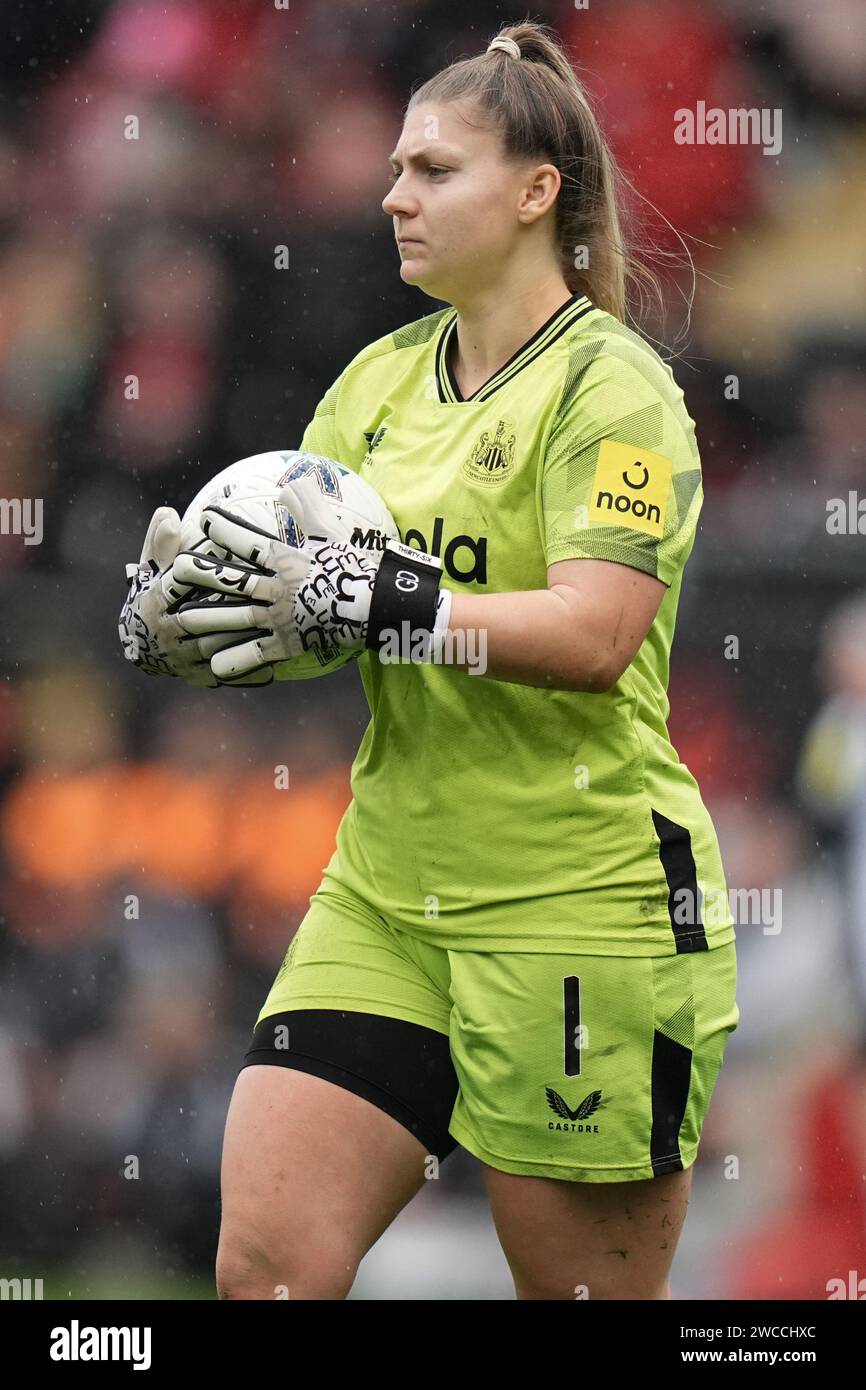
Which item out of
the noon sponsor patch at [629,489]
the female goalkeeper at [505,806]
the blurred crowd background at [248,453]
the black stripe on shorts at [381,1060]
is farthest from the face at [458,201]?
the blurred crowd background at [248,453]

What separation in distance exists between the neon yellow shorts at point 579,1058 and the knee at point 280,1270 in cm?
21

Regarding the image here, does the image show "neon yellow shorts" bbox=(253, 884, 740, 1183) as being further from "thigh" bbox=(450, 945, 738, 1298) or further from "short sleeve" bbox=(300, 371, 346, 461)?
"short sleeve" bbox=(300, 371, 346, 461)

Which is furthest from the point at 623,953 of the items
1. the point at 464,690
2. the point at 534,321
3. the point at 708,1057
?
the point at 534,321

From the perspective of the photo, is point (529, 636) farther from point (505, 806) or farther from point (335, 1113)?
point (335, 1113)

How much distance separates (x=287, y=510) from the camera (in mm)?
1938

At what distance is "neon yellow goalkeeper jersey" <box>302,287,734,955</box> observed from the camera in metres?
1.93

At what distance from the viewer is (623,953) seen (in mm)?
1992

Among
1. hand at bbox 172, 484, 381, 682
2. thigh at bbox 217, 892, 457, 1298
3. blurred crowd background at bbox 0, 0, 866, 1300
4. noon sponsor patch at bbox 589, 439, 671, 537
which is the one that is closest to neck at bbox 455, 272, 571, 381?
noon sponsor patch at bbox 589, 439, 671, 537

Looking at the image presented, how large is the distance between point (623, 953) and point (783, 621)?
167 cm

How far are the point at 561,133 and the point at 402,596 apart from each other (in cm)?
70

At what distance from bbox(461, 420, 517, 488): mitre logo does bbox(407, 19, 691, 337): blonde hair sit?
0.32m

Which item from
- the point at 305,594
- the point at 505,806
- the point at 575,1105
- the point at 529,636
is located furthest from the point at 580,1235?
the point at 305,594

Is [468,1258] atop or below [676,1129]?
below

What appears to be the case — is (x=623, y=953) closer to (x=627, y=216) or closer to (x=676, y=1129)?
(x=676, y=1129)
